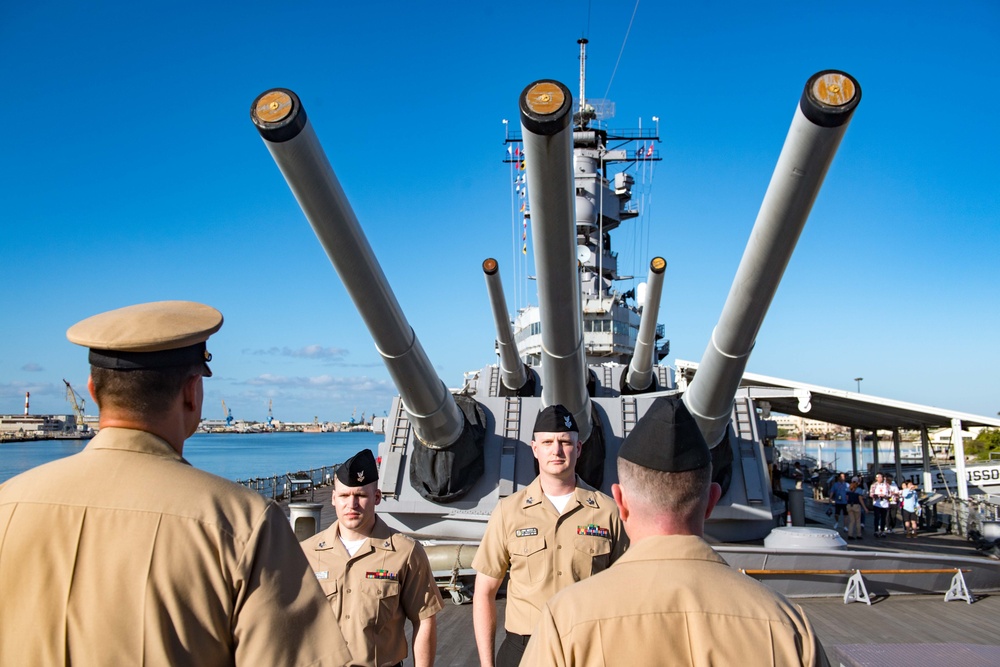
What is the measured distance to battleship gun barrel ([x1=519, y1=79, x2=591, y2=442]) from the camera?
334 cm

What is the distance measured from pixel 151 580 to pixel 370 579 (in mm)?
1651

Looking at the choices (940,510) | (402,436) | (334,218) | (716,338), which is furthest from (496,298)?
(940,510)

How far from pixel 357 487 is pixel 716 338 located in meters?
2.96

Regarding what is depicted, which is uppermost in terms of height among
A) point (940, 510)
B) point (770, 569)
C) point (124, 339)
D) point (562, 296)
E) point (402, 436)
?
point (562, 296)

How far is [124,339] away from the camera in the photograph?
4.12ft

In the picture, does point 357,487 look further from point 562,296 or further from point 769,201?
point 769,201

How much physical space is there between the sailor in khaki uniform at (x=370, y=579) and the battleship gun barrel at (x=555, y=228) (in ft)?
5.08

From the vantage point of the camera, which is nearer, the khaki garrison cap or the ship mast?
the khaki garrison cap

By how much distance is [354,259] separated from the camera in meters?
4.42

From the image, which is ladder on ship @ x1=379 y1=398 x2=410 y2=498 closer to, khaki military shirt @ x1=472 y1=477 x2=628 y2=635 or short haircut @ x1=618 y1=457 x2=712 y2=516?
khaki military shirt @ x1=472 y1=477 x2=628 y2=635

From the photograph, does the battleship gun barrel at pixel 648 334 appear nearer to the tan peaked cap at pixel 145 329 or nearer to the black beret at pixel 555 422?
the black beret at pixel 555 422

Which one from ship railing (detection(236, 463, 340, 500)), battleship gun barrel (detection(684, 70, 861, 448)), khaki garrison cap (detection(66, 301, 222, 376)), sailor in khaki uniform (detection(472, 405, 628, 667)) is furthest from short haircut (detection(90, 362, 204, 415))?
ship railing (detection(236, 463, 340, 500))

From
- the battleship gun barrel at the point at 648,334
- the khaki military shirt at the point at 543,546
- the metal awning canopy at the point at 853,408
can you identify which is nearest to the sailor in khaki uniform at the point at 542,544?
the khaki military shirt at the point at 543,546

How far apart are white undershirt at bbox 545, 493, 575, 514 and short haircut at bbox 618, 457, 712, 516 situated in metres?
1.56
